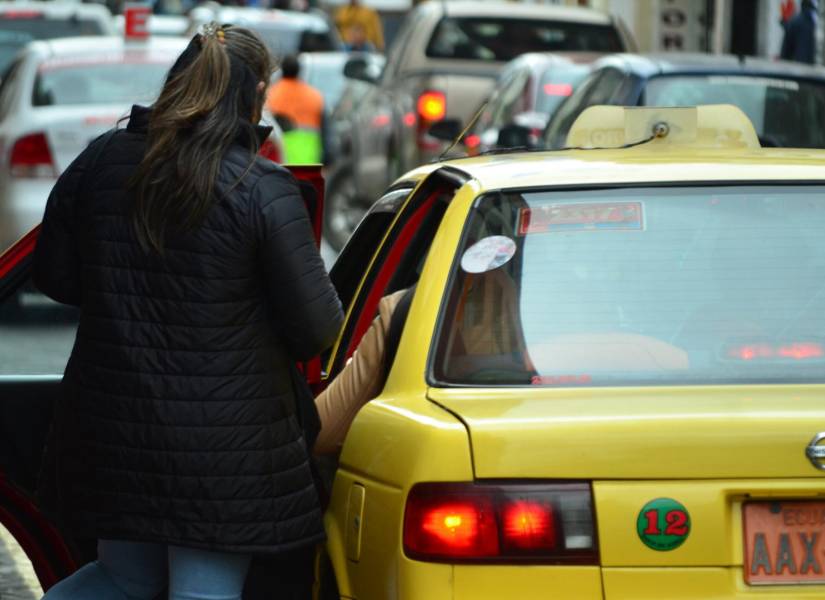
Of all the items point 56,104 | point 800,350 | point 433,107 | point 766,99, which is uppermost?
point 800,350

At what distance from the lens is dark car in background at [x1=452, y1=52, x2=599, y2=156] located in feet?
47.7

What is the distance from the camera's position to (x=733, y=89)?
11.5 meters

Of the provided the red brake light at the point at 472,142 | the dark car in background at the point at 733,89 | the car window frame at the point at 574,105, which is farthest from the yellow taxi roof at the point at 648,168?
the red brake light at the point at 472,142

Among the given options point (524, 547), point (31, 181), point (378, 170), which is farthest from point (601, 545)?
point (378, 170)

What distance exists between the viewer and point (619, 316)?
418cm

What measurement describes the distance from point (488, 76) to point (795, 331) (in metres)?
13.2

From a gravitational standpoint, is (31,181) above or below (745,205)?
below

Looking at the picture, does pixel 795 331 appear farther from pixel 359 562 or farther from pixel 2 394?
pixel 2 394

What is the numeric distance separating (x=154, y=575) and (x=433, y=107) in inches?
473

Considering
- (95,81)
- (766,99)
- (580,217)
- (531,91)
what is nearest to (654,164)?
(580,217)

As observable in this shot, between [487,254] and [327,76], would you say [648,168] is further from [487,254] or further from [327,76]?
[327,76]

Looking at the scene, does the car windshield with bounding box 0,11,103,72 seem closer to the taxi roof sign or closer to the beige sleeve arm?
the taxi roof sign

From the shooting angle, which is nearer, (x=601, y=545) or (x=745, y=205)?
(x=601, y=545)

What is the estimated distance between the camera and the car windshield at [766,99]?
37.3 ft
